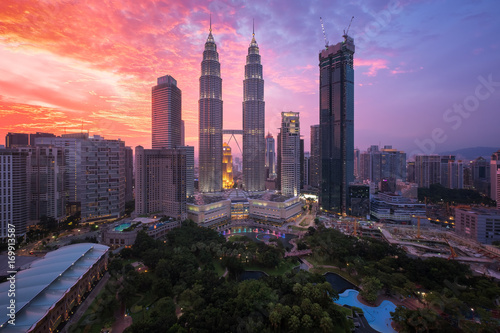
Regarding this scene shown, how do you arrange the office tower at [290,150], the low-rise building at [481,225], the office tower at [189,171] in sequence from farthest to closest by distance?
the office tower at [290,150], the office tower at [189,171], the low-rise building at [481,225]

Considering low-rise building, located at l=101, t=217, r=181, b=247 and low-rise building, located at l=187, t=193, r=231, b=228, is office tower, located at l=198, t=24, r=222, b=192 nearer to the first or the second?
low-rise building, located at l=187, t=193, r=231, b=228

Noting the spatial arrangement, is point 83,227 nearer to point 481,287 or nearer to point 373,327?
point 373,327

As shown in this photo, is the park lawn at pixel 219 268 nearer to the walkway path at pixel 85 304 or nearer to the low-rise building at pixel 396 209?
the walkway path at pixel 85 304

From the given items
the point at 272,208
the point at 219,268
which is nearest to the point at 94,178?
the point at 219,268

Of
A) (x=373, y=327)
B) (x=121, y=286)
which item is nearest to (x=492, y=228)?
(x=373, y=327)

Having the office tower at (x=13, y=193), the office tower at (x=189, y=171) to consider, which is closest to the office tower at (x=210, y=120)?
the office tower at (x=189, y=171)

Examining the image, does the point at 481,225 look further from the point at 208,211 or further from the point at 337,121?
the point at 208,211
